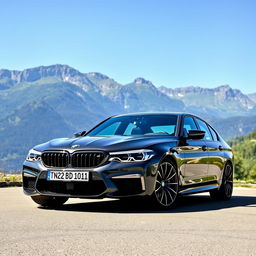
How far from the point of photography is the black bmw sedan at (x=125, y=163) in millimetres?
7859

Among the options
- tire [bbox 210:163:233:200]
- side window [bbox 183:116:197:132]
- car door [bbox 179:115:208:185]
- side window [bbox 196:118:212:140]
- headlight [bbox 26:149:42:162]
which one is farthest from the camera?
tire [bbox 210:163:233:200]

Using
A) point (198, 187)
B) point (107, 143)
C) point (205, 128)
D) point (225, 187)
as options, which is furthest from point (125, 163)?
point (225, 187)

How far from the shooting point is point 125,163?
25.8 feet

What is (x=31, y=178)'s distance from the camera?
27.7 feet

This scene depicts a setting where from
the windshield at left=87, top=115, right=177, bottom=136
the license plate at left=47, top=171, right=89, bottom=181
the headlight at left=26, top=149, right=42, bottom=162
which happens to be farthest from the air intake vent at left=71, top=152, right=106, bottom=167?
the windshield at left=87, top=115, right=177, bottom=136

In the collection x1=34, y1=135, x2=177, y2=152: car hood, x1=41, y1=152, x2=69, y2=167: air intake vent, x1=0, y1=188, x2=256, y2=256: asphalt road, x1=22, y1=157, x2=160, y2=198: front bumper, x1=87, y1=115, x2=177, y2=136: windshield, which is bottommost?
x1=0, y1=188, x2=256, y2=256: asphalt road

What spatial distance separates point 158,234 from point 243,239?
90 centimetres

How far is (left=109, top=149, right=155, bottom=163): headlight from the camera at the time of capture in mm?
7859

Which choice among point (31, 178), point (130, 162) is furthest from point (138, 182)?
point (31, 178)

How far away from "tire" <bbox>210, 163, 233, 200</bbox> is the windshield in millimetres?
1956

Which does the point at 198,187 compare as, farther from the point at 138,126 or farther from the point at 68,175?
the point at 68,175

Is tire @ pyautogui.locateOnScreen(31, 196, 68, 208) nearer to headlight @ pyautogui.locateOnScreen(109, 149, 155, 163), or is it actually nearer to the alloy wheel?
headlight @ pyautogui.locateOnScreen(109, 149, 155, 163)

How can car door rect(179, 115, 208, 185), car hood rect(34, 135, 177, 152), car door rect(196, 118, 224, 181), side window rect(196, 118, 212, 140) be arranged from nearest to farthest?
car hood rect(34, 135, 177, 152) < car door rect(179, 115, 208, 185) < car door rect(196, 118, 224, 181) < side window rect(196, 118, 212, 140)

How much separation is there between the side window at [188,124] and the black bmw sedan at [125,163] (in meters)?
0.02
